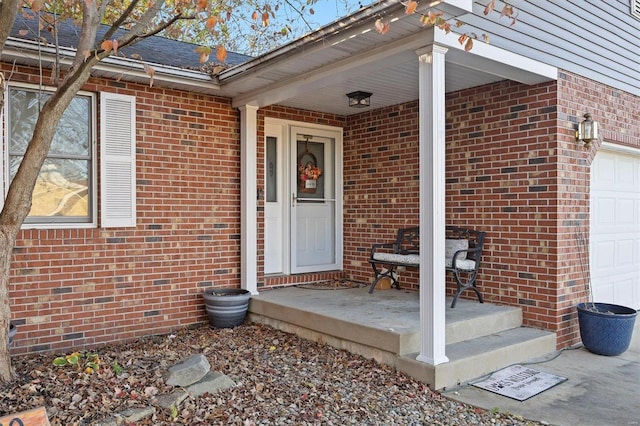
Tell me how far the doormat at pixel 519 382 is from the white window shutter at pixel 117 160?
12.2 feet

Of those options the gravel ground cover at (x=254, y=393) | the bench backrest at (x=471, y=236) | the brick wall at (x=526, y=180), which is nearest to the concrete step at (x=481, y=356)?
the gravel ground cover at (x=254, y=393)

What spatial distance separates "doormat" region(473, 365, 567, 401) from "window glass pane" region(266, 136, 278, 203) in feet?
11.8

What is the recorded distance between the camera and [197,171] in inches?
222

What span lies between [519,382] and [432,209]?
1542mm

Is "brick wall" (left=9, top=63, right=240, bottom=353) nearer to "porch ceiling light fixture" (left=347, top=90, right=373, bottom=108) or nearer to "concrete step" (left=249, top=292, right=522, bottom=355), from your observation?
"concrete step" (left=249, top=292, right=522, bottom=355)

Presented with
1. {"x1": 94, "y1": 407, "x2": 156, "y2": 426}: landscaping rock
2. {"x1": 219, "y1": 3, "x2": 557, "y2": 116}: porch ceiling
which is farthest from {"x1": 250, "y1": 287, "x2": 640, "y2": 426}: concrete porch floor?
{"x1": 219, "y1": 3, "x2": 557, "y2": 116}: porch ceiling

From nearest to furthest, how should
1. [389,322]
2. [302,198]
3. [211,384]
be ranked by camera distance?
[211,384]
[389,322]
[302,198]

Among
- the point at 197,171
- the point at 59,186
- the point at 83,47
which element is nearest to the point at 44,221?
the point at 59,186

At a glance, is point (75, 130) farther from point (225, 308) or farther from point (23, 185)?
point (225, 308)

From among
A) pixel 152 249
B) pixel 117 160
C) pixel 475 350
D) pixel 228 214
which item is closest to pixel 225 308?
pixel 152 249

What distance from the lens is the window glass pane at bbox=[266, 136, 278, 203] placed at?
6.53 meters

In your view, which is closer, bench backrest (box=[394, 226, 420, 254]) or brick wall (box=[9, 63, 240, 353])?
brick wall (box=[9, 63, 240, 353])

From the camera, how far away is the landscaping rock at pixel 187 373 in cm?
352

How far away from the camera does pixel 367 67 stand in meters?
4.26
